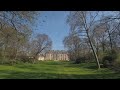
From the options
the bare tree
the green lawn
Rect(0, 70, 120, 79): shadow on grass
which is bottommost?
Rect(0, 70, 120, 79): shadow on grass

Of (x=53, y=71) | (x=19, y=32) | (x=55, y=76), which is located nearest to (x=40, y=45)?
(x=53, y=71)

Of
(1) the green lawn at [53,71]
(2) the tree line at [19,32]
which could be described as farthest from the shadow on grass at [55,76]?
(2) the tree line at [19,32]

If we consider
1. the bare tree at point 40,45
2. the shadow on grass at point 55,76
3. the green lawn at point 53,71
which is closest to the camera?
the shadow on grass at point 55,76

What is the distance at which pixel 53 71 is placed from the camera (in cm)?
934

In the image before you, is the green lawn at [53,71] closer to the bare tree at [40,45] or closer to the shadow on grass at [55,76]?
the shadow on grass at [55,76]

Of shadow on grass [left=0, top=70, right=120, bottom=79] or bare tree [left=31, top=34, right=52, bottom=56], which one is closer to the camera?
shadow on grass [left=0, top=70, right=120, bottom=79]

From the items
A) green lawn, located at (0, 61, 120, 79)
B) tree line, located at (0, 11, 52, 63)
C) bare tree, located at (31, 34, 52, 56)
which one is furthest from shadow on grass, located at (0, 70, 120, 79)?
bare tree, located at (31, 34, 52, 56)

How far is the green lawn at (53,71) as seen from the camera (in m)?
7.63

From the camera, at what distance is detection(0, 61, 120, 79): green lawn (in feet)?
25.0

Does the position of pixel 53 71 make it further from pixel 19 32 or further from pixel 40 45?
pixel 19 32

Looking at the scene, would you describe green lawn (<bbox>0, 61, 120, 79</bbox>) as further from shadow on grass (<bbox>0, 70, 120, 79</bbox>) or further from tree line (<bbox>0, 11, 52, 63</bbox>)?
tree line (<bbox>0, 11, 52, 63</bbox>)
